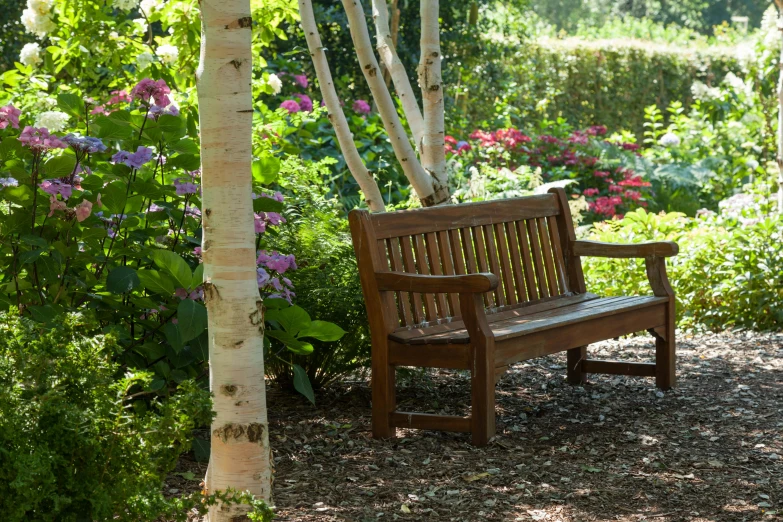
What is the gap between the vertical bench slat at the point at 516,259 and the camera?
443cm

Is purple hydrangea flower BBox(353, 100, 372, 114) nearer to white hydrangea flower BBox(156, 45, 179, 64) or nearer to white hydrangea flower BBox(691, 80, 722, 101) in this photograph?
white hydrangea flower BBox(156, 45, 179, 64)

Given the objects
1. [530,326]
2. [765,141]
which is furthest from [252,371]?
[765,141]

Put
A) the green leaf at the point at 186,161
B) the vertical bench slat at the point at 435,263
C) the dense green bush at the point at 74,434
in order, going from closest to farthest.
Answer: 1. the dense green bush at the point at 74,434
2. the green leaf at the point at 186,161
3. the vertical bench slat at the point at 435,263

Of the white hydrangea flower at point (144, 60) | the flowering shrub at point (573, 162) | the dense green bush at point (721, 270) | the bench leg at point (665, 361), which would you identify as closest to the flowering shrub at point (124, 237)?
the white hydrangea flower at point (144, 60)

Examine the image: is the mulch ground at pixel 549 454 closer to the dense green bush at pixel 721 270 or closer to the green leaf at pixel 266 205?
the green leaf at pixel 266 205

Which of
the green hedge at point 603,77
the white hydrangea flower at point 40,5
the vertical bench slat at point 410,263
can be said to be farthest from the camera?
the green hedge at point 603,77

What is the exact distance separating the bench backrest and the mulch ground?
18.8 inches

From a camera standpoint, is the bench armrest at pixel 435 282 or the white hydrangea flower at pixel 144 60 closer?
the bench armrest at pixel 435 282

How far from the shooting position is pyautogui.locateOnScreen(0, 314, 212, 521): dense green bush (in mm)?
1930

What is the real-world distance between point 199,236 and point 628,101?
1200cm

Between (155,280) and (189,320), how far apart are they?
240mm

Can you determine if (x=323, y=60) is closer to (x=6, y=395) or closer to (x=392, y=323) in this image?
(x=392, y=323)

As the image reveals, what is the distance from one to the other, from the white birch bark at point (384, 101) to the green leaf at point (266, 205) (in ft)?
3.49

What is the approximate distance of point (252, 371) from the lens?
2.40 metres
